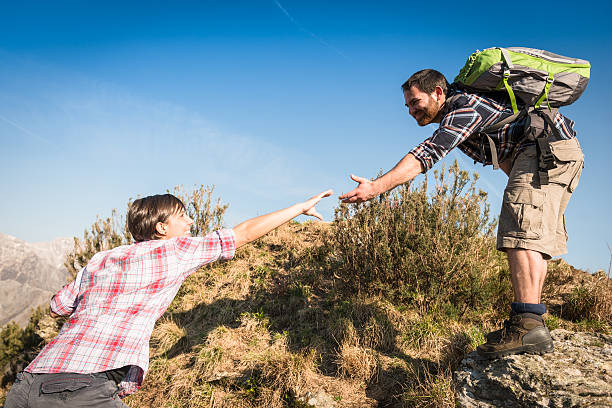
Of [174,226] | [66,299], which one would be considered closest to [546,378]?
[174,226]

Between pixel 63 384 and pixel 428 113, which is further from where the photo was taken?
pixel 428 113

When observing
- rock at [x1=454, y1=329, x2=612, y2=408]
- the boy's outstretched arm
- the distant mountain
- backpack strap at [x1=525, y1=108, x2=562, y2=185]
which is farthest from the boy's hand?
the distant mountain

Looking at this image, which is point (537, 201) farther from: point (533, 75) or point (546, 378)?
point (546, 378)

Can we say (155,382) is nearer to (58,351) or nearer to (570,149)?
(58,351)

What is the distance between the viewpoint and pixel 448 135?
8.21 feet

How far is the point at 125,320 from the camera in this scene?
169 centimetres

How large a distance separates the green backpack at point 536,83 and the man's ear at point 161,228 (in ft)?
7.23

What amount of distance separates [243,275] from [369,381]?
290 centimetres

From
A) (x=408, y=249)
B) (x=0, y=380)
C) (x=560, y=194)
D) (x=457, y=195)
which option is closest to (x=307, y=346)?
(x=408, y=249)

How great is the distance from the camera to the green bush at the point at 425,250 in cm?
414

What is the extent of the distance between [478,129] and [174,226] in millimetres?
2112

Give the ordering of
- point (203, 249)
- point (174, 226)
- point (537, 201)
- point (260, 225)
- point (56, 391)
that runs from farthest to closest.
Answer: point (537, 201)
point (174, 226)
point (260, 225)
point (203, 249)
point (56, 391)

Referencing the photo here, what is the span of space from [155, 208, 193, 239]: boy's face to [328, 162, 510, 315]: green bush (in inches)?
108

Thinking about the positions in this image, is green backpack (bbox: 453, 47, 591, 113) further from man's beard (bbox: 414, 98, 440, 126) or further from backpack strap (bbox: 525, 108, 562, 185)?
man's beard (bbox: 414, 98, 440, 126)
